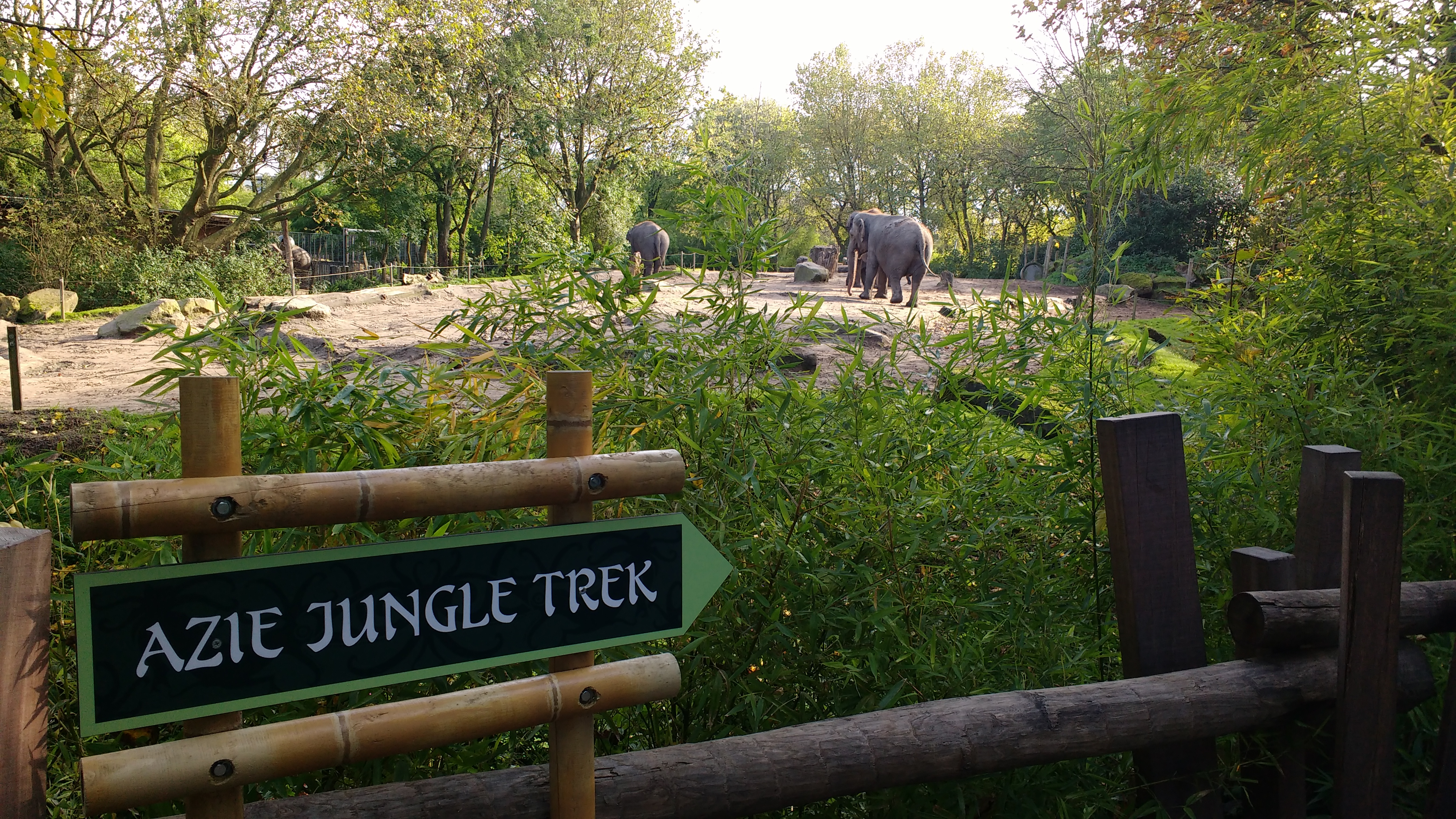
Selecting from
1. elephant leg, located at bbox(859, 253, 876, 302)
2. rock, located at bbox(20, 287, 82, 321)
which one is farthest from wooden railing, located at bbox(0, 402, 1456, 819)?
rock, located at bbox(20, 287, 82, 321)

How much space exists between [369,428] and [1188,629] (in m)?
2.06

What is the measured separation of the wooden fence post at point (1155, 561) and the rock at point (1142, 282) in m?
17.6

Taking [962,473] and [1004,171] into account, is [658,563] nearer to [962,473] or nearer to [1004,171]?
[962,473]

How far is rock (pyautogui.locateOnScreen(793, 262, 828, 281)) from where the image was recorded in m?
23.2

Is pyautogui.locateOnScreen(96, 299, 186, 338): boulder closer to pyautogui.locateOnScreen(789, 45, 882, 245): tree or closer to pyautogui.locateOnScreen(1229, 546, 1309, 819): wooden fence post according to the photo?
pyautogui.locateOnScreen(1229, 546, 1309, 819): wooden fence post

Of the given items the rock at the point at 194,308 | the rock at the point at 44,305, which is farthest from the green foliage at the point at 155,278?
the rock at the point at 194,308

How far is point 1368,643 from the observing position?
2113 millimetres

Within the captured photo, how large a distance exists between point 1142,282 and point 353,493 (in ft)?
65.6

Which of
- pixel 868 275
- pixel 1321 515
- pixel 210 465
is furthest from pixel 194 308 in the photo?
pixel 1321 515

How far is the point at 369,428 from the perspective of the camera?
207 centimetres

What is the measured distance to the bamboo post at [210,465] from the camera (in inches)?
49.9

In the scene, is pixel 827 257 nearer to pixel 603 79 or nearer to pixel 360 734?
pixel 603 79

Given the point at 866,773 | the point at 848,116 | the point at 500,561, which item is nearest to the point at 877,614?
the point at 866,773

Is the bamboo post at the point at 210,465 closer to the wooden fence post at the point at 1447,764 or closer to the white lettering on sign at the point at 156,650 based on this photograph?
the white lettering on sign at the point at 156,650
